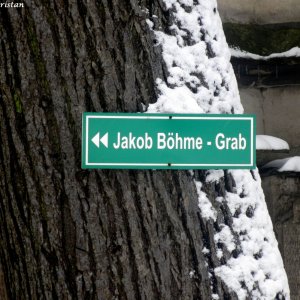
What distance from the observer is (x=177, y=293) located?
1.48 metres

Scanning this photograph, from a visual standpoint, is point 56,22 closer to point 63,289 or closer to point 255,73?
point 63,289

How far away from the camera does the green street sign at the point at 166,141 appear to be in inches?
57.6

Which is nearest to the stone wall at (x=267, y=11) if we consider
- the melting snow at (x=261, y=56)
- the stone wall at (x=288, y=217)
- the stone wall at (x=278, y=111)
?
the melting snow at (x=261, y=56)

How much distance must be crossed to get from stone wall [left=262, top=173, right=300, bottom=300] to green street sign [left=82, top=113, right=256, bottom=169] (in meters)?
2.55

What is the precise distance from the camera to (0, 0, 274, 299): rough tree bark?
1460mm

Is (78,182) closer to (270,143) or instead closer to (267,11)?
(270,143)

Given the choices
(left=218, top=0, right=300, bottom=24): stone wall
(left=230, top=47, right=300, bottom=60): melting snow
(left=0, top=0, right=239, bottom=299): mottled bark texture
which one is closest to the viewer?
(left=0, top=0, right=239, bottom=299): mottled bark texture

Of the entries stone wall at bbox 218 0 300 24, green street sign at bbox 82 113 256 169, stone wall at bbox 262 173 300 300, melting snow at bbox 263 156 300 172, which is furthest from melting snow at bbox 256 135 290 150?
green street sign at bbox 82 113 256 169

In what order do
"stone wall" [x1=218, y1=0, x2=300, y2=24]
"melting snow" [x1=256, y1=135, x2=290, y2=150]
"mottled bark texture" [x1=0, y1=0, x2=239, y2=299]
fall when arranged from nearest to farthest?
"mottled bark texture" [x1=0, y1=0, x2=239, y2=299] → "melting snow" [x1=256, y1=135, x2=290, y2=150] → "stone wall" [x1=218, y1=0, x2=300, y2=24]

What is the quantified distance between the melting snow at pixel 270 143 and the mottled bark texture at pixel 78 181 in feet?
8.84

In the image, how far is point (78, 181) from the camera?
4.80 ft

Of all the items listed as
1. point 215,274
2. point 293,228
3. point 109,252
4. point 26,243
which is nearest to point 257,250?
point 215,274

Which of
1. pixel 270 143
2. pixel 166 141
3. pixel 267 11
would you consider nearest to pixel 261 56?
pixel 267 11

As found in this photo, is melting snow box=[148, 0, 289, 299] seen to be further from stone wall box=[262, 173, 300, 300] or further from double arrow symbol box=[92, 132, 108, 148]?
stone wall box=[262, 173, 300, 300]
